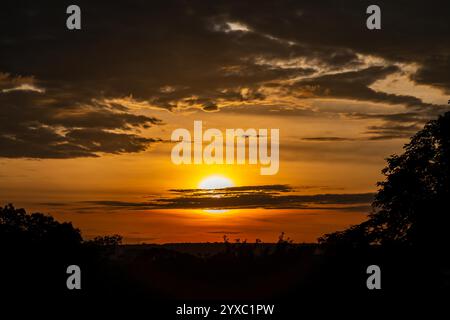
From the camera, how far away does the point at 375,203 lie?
138 ft

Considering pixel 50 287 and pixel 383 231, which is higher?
pixel 383 231

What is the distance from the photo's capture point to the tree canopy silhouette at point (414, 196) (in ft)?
127

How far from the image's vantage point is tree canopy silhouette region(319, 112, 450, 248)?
1522 inches

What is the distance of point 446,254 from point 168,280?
1772 centimetres

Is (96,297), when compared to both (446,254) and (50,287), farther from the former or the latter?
(446,254)

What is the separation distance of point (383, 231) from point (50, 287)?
17.6 metres

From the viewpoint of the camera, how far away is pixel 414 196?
40625mm
